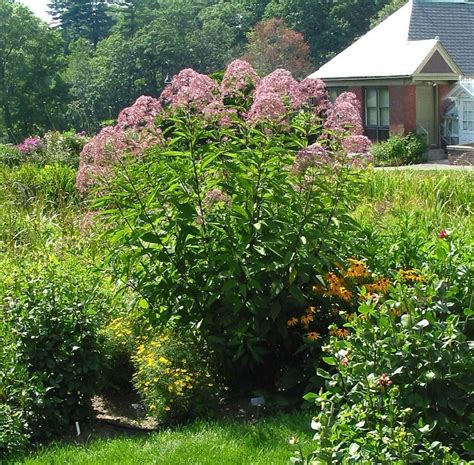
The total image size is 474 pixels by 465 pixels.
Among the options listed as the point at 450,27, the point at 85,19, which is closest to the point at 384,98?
the point at 450,27

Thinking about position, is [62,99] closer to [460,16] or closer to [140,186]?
[460,16]

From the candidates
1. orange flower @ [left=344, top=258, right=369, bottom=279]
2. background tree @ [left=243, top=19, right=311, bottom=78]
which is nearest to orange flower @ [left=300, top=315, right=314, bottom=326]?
orange flower @ [left=344, top=258, right=369, bottom=279]

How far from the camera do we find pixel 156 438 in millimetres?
4805

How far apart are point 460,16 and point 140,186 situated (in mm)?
31615

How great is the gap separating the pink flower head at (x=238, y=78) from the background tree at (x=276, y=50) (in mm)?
45436

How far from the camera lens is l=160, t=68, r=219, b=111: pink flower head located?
529 centimetres

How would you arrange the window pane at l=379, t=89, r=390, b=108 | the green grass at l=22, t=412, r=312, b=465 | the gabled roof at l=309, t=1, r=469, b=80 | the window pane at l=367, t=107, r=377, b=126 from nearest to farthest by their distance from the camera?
the green grass at l=22, t=412, r=312, b=465
the gabled roof at l=309, t=1, r=469, b=80
the window pane at l=379, t=89, r=390, b=108
the window pane at l=367, t=107, r=377, b=126

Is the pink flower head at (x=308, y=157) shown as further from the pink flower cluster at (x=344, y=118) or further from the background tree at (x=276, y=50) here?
the background tree at (x=276, y=50)

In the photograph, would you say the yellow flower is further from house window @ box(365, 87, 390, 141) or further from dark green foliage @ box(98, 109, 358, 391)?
house window @ box(365, 87, 390, 141)

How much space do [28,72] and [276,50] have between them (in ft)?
55.8

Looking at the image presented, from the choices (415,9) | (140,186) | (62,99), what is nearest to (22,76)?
(62,99)

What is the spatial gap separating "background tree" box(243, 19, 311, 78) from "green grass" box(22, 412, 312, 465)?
153 ft

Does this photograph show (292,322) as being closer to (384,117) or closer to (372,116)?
(384,117)

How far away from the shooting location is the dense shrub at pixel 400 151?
28.7 m
